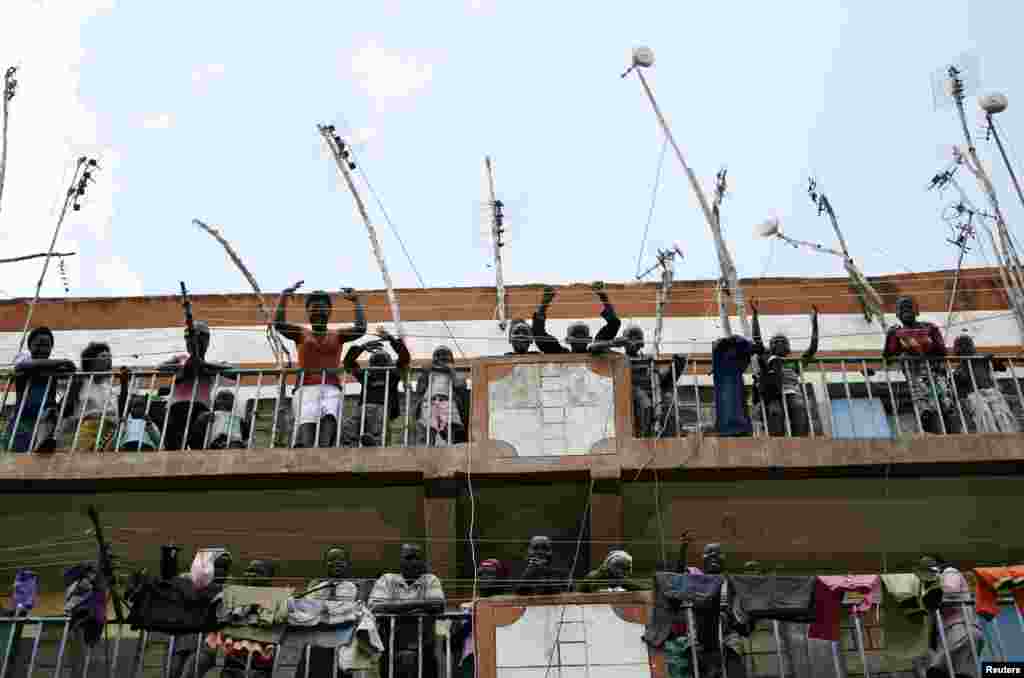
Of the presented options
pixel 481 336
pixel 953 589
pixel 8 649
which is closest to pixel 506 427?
pixel 953 589

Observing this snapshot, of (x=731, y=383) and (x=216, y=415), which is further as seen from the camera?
(x=216, y=415)

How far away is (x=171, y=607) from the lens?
34.7 feet

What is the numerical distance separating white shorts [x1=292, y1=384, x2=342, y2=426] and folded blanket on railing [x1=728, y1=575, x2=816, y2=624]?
3834mm

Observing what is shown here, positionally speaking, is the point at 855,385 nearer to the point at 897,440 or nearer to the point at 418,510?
the point at 897,440

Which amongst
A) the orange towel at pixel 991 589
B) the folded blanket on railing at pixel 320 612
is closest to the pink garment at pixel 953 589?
the orange towel at pixel 991 589

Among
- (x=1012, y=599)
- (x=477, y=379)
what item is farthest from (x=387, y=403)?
(x=1012, y=599)

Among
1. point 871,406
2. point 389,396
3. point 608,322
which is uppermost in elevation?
point 608,322

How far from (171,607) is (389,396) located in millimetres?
2958

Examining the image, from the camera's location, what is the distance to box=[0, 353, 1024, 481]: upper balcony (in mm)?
12203

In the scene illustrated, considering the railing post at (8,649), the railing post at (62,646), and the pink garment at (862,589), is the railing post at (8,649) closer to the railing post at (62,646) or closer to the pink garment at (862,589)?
the railing post at (62,646)

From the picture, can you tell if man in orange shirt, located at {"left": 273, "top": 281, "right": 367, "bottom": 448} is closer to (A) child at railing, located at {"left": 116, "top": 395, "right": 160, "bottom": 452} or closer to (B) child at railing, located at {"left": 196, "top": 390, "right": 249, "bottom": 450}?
(B) child at railing, located at {"left": 196, "top": 390, "right": 249, "bottom": 450}

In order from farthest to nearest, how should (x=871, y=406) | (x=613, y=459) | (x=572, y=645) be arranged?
(x=871, y=406) < (x=613, y=459) < (x=572, y=645)

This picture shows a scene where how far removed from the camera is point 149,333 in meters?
18.5

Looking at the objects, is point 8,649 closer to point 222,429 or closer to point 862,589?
point 222,429
